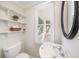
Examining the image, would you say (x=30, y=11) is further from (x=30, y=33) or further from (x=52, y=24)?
(x=52, y=24)

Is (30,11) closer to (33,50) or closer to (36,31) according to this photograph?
(36,31)

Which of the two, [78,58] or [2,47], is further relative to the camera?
[2,47]

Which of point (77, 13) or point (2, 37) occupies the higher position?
point (77, 13)

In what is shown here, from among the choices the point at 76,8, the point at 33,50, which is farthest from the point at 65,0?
the point at 33,50

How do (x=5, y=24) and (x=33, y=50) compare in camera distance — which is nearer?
(x=5, y=24)

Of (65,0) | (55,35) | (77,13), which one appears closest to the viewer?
(77,13)

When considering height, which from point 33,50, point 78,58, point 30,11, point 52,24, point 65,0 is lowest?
point 33,50

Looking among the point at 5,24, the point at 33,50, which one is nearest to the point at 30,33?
the point at 33,50

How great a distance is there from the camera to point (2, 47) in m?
1.73

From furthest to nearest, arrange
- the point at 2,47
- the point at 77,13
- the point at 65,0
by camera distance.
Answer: the point at 2,47
the point at 65,0
the point at 77,13

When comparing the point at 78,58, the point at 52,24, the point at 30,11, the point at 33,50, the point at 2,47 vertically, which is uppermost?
the point at 30,11

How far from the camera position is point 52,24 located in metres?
2.01

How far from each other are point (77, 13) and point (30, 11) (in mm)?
1934

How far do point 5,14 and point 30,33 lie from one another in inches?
34.4
